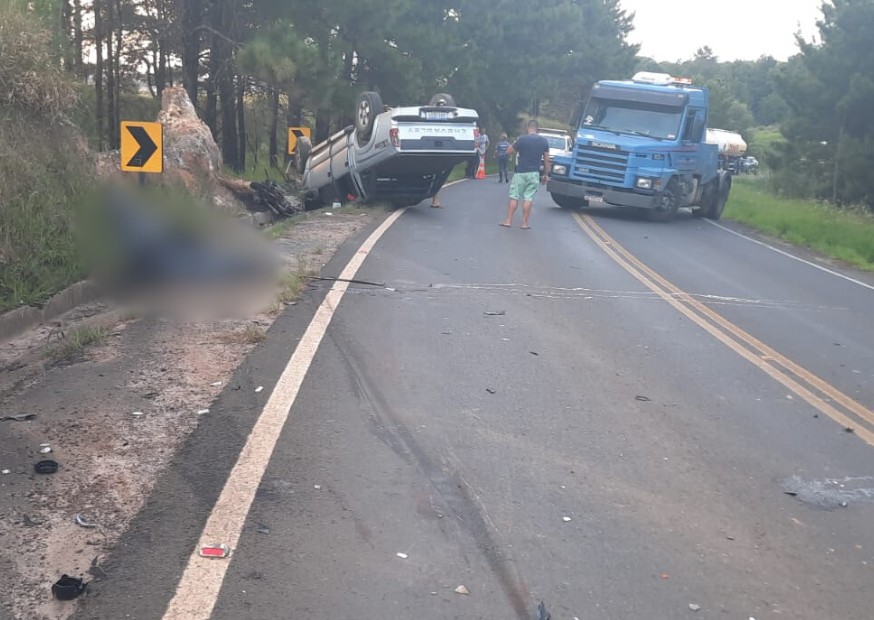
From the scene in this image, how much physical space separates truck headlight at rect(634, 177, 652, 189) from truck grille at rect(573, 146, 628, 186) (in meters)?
0.31

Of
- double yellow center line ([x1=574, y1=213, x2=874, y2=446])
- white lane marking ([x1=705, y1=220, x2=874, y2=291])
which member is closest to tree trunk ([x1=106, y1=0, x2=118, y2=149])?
double yellow center line ([x1=574, y1=213, x2=874, y2=446])

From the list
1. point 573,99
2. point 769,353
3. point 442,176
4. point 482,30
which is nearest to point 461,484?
point 769,353

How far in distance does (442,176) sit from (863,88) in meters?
25.6

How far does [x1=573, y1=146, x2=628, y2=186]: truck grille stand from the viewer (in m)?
21.6

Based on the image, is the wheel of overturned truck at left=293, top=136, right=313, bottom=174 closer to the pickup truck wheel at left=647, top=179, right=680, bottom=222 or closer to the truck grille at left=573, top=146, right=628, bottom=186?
the truck grille at left=573, top=146, right=628, bottom=186

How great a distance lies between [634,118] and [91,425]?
1815 cm

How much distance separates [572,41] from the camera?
201 feet

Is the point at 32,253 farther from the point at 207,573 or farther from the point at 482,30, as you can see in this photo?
the point at 482,30

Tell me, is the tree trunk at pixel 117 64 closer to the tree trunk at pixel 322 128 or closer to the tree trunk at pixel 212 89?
the tree trunk at pixel 212 89

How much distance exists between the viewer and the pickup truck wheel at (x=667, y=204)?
72.4 feet

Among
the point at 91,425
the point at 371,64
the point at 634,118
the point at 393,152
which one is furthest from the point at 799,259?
the point at 371,64

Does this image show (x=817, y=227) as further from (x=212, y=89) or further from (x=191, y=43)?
(x=191, y=43)

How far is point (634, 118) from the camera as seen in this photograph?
22031 mm

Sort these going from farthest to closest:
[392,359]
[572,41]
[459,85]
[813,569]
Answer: [572,41], [459,85], [392,359], [813,569]
